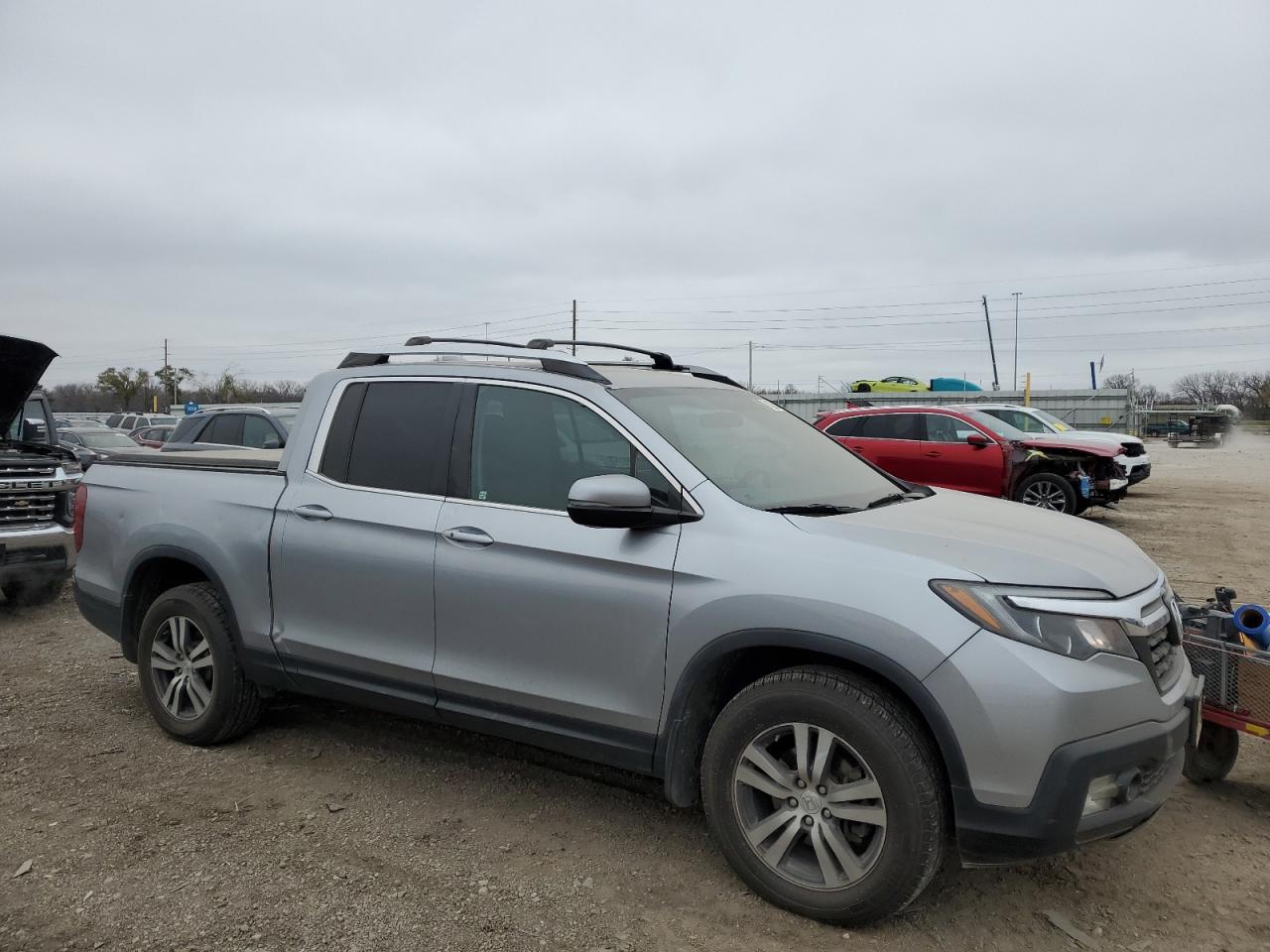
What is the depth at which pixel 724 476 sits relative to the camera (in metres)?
3.40

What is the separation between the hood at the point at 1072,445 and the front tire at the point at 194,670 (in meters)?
11.7

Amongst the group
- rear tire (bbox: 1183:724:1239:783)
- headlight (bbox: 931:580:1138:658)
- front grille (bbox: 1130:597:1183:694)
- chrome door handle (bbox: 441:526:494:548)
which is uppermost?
chrome door handle (bbox: 441:526:494:548)

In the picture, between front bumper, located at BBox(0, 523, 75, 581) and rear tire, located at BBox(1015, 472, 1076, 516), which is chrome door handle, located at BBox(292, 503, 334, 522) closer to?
front bumper, located at BBox(0, 523, 75, 581)

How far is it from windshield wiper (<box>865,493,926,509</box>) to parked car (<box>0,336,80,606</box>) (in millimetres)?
6507

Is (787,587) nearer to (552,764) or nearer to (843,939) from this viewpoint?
(843,939)

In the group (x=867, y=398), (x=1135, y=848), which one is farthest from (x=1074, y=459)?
(x=867, y=398)

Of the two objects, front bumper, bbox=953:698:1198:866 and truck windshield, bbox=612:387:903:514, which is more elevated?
truck windshield, bbox=612:387:903:514

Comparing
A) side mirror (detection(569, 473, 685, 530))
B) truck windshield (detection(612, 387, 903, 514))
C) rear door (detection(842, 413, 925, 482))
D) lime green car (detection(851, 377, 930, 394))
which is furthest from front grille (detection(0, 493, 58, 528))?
lime green car (detection(851, 377, 930, 394))

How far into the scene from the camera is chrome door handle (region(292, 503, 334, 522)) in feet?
13.3

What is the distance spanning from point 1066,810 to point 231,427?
11.8 meters

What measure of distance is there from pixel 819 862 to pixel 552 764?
166 cm

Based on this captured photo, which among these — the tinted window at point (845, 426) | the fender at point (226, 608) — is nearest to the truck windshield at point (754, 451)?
the fender at point (226, 608)

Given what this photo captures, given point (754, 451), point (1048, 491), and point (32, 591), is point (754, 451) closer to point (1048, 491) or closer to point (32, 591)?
point (32, 591)

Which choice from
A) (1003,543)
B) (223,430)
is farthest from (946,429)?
(1003,543)
